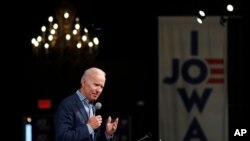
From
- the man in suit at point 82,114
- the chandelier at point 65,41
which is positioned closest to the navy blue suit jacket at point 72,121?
the man in suit at point 82,114

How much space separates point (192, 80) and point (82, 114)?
8.37 meters

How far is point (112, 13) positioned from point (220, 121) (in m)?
3.64

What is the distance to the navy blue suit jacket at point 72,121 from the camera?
3996mm

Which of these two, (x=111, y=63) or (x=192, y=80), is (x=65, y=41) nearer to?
(x=111, y=63)

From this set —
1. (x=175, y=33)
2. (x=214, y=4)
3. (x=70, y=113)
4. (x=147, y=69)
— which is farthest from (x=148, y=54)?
(x=70, y=113)

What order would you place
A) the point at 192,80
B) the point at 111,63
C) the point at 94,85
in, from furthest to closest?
the point at 111,63 < the point at 192,80 < the point at 94,85

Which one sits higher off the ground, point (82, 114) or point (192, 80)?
point (192, 80)

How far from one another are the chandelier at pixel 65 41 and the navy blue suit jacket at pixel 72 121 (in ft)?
26.5

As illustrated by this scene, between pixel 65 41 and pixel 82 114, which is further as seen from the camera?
pixel 65 41

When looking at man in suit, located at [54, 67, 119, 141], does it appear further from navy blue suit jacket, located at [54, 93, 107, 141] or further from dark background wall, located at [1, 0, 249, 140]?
dark background wall, located at [1, 0, 249, 140]

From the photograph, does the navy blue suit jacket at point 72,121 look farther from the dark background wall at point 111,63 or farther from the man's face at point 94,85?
the dark background wall at point 111,63

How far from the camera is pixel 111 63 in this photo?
14117mm

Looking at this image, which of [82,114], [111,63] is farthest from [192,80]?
[82,114]
